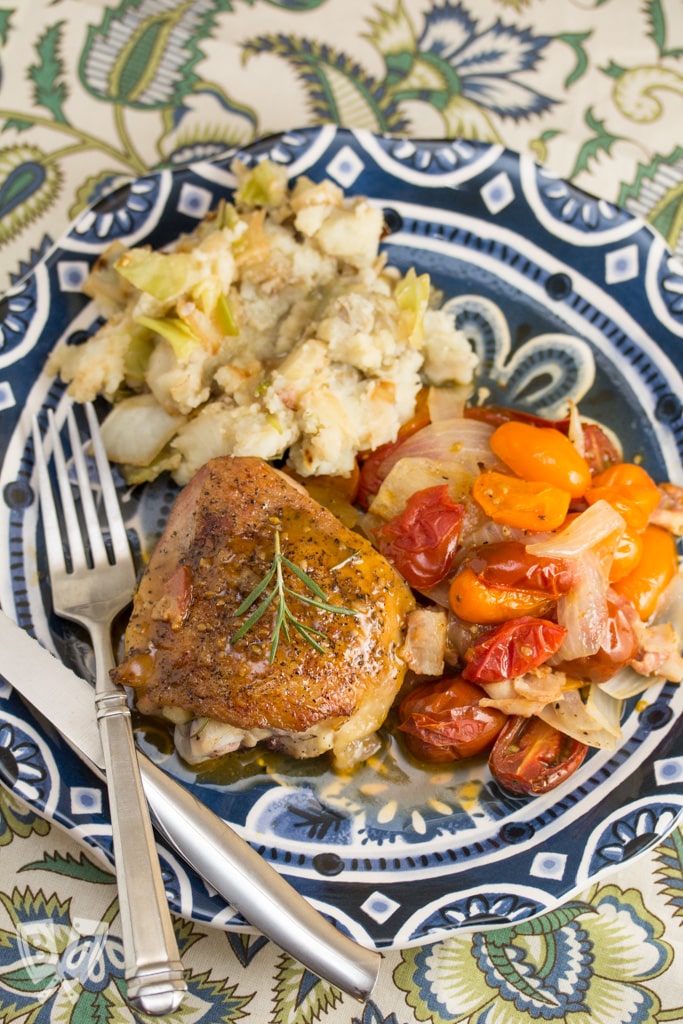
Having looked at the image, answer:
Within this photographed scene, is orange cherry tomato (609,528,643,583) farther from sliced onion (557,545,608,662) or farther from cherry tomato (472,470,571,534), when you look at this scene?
cherry tomato (472,470,571,534)

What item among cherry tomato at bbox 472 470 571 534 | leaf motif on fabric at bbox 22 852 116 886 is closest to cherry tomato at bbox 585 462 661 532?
cherry tomato at bbox 472 470 571 534

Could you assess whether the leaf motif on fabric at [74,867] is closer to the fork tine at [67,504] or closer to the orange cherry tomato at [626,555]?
the fork tine at [67,504]

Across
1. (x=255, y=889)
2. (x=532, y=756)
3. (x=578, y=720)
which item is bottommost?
(x=255, y=889)

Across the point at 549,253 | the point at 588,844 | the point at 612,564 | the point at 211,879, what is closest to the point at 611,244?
the point at 549,253

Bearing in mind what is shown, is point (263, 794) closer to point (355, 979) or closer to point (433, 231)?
point (355, 979)

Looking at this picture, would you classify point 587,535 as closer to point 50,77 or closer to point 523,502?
point 523,502

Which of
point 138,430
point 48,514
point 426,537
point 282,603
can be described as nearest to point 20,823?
point 48,514

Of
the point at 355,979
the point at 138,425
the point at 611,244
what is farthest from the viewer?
the point at 611,244
